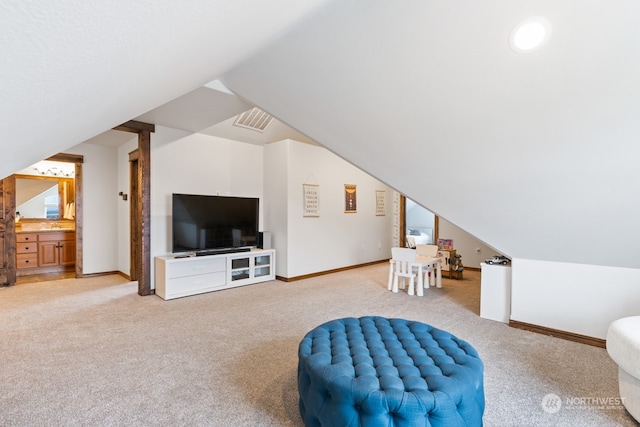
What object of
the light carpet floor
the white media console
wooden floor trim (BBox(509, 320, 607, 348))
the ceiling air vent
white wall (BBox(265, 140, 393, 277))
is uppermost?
the ceiling air vent

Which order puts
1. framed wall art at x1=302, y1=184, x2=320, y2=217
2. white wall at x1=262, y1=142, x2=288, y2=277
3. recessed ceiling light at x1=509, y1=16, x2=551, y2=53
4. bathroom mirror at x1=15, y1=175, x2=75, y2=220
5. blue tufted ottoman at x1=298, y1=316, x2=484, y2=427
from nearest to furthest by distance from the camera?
1. blue tufted ottoman at x1=298, y1=316, x2=484, y2=427
2. recessed ceiling light at x1=509, y1=16, x2=551, y2=53
3. white wall at x1=262, y1=142, x2=288, y2=277
4. framed wall art at x1=302, y1=184, x2=320, y2=217
5. bathroom mirror at x1=15, y1=175, x2=75, y2=220

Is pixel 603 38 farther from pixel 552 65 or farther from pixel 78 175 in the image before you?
pixel 78 175

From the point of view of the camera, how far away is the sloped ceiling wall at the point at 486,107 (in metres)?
1.48

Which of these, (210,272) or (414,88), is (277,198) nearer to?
(210,272)

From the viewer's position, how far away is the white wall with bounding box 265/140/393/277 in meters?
5.20

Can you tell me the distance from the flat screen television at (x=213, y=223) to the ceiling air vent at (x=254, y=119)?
1.08m

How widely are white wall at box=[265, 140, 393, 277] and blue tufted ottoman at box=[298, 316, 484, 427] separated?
137 inches

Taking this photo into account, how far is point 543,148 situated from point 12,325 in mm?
4733

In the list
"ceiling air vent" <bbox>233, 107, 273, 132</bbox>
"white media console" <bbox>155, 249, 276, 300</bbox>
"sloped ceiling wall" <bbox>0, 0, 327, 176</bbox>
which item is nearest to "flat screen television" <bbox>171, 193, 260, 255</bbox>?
"white media console" <bbox>155, 249, 276, 300</bbox>

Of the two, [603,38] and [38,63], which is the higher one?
[603,38]

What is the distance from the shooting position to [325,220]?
18.8ft

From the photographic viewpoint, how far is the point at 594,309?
8.85ft

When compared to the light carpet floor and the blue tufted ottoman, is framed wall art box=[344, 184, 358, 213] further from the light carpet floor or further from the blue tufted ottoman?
the blue tufted ottoman

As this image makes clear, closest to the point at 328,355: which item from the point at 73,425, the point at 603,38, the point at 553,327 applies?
Answer: the point at 73,425
